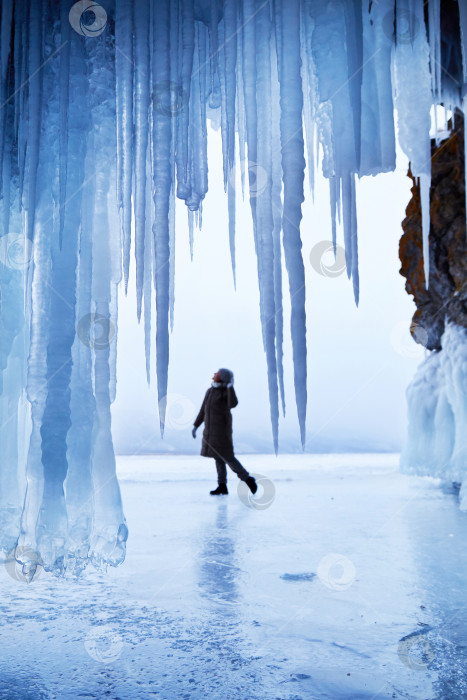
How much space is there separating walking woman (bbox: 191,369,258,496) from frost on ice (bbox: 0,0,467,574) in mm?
2545

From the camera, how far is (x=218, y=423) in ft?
17.4

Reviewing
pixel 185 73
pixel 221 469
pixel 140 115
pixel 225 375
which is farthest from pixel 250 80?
pixel 221 469

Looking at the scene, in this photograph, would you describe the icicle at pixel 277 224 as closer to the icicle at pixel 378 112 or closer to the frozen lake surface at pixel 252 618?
the icicle at pixel 378 112

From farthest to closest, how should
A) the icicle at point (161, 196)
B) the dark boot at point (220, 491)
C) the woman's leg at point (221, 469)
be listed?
the dark boot at point (220, 491) → the woman's leg at point (221, 469) → the icicle at point (161, 196)

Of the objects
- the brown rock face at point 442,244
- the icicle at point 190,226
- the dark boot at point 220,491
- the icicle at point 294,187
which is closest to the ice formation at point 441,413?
the brown rock face at point 442,244

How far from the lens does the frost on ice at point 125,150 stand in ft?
8.24

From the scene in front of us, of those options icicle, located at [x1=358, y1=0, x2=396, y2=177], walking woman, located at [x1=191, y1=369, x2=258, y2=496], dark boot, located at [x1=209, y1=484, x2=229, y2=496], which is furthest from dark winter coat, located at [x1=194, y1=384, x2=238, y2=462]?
icicle, located at [x1=358, y1=0, x2=396, y2=177]

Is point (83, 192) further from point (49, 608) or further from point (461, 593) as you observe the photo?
point (461, 593)

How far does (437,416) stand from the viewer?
6.15m

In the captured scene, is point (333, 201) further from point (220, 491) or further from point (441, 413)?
point (441, 413)

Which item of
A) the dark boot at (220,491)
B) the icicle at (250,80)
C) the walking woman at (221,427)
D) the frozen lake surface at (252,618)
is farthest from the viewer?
the dark boot at (220,491)

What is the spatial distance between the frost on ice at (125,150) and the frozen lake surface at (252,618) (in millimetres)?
441

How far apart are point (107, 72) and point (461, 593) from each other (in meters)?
2.78

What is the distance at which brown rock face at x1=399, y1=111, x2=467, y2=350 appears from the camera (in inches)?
223
